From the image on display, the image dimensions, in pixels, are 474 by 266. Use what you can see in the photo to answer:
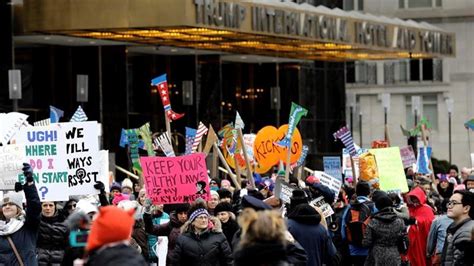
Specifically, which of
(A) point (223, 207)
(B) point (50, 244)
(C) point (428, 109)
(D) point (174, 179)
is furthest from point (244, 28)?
(C) point (428, 109)

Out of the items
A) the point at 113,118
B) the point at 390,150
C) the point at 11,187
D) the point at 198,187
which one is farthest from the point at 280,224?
the point at 113,118

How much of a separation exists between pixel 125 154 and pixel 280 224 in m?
30.5

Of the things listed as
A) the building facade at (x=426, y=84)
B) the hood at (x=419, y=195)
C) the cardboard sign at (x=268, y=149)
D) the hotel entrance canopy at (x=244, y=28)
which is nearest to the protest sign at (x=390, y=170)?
the cardboard sign at (x=268, y=149)

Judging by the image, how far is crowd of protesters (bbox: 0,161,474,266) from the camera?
10156 millimetres

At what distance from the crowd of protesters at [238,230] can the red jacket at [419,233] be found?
0.01m

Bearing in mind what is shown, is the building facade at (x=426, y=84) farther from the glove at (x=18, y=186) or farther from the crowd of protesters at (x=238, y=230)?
the glove at (x=18, y=186)

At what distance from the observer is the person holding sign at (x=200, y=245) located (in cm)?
1502

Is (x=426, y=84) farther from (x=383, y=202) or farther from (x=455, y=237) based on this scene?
(x=455, y=237)

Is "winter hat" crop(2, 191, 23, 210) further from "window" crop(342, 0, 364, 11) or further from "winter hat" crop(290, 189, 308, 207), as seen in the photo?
"window" crop(342, 0, 364, 11)

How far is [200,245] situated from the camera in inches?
593

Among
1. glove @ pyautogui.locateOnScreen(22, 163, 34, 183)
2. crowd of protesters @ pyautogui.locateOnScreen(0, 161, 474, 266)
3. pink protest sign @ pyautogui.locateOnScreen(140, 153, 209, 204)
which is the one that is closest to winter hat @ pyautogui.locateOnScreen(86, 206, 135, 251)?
crowd of protesters @ pyautogui.locateOnScreen(0, 161, 474, 266)

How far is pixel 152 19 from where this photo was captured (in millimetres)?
33875

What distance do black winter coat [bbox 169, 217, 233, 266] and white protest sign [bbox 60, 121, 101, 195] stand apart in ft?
4.44

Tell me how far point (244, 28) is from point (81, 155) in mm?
20312
